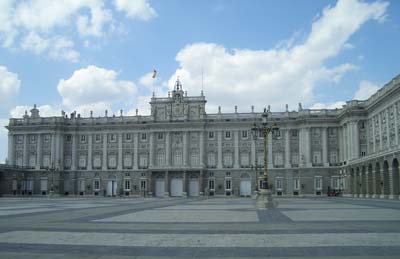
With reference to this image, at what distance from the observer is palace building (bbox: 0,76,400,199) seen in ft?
300

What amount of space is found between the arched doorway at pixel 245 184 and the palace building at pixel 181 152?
21 cm

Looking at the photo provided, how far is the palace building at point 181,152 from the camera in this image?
9144 centimetres

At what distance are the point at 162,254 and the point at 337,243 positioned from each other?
18.8 feet

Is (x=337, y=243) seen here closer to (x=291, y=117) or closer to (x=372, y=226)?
(x=372, y=226)

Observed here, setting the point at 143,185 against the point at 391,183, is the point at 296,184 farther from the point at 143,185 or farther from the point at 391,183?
the point at 143,185

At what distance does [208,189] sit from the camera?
95.1 metres

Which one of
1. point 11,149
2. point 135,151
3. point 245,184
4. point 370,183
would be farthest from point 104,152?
point 370,183

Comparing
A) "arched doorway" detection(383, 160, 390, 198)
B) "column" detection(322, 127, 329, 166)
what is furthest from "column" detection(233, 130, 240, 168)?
"arched doorway" detection(383, 160, 390, 198)

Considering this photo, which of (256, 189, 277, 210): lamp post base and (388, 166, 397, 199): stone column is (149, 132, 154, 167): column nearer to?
(388, 166, 397, 199): stone column

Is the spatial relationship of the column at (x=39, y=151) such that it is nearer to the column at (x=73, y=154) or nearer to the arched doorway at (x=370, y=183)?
the column at (x=73, y=154)

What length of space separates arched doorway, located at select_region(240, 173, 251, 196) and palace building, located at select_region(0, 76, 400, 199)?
0.21 metres

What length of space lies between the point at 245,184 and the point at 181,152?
14.9 meters

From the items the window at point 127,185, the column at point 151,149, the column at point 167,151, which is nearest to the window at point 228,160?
the column at point 167,151

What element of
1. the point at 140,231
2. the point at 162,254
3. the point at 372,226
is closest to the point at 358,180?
the point at 372,226
